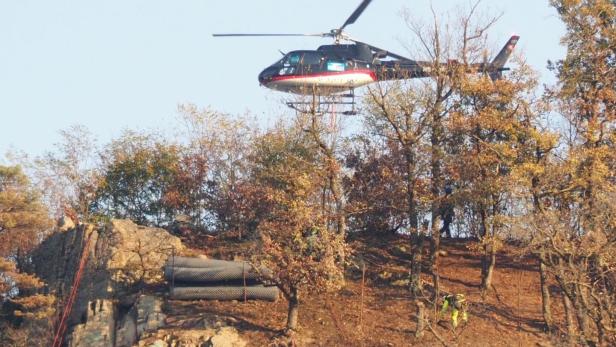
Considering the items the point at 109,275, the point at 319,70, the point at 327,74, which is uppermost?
the point at 319,70

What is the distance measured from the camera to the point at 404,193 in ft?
105

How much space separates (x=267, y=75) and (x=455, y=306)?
20701mm

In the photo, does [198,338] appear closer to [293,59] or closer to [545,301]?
[545,301]

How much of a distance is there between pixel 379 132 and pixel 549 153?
6.42m

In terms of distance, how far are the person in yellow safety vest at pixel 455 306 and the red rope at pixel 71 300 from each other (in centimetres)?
1063

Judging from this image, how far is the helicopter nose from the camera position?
145 feet

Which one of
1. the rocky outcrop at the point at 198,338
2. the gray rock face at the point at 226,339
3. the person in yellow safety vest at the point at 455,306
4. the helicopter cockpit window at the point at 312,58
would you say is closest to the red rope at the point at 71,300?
the rocky outcrop at the point at 198,338

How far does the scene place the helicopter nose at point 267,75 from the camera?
145 ft

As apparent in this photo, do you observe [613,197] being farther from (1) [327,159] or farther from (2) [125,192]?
(2) [125,192]

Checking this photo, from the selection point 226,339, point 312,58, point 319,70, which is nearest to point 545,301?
point 226,339

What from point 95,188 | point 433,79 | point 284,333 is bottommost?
point 284,333

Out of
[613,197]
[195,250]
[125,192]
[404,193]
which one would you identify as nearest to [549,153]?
[613,197]

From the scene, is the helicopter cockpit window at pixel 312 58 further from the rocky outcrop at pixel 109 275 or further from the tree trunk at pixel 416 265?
the tree trunk at pixel 416 265

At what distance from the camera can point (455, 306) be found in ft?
84.8
